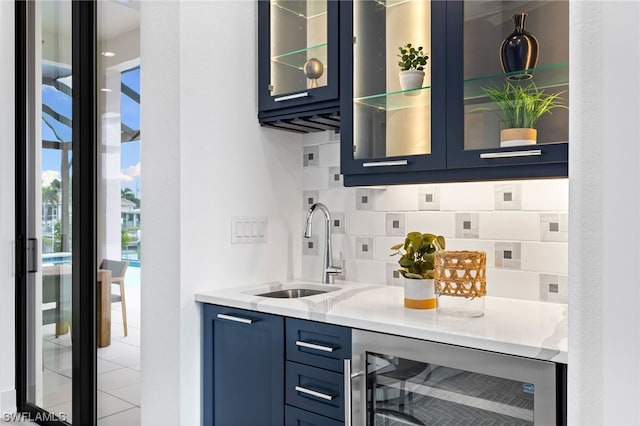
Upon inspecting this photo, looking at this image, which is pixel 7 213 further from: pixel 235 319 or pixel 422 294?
pixel 422 294

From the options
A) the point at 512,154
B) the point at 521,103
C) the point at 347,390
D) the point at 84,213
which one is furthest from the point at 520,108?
the point at 84,213

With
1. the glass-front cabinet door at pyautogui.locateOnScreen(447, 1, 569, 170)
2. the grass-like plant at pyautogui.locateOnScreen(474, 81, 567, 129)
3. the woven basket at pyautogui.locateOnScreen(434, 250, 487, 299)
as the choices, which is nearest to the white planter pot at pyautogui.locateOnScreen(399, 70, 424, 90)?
the glass-front cabinet door at pyautogui.locateOnScreen(447, 1, 569, 170)

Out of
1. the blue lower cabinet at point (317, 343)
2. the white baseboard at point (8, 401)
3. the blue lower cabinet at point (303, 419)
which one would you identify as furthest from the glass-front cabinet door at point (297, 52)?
the white baseboard at point (8, 401)

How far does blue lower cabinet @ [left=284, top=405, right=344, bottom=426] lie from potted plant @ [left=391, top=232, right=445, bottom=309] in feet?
1.51

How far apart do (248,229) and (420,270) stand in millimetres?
866

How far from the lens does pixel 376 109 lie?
1964mm

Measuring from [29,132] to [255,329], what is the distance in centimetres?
194

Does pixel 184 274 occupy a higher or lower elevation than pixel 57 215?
lower

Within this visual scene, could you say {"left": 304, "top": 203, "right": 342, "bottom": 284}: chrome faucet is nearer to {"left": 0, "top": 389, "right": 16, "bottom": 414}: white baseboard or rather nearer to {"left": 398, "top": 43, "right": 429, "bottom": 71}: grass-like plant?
Result: {"left": 398, "top": 43, "right": 429, "bottom": 71}: grass-like plant

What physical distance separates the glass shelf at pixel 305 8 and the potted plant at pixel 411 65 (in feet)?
1.51

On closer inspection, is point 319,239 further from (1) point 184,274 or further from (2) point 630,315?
(2) point 630,315

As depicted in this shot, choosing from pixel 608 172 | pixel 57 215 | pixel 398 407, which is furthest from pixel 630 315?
pixel 57 215

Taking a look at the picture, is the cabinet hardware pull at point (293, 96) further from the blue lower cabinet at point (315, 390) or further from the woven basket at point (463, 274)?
the blue lower cabinet at point (315, 390)

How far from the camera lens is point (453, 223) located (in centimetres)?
210
